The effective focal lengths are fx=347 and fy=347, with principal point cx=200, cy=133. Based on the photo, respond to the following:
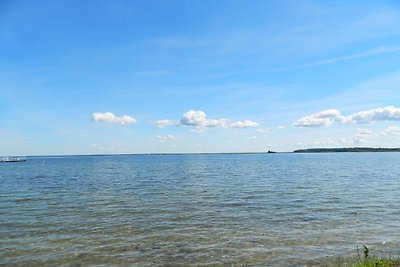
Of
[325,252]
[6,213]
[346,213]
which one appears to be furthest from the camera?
[6,213]

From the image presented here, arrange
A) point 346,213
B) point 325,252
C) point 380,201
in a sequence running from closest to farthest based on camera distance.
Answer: point 325,252, point 346,213, point 380,201

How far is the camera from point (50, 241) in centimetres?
1741

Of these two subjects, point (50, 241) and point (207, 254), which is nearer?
point (207, 254)

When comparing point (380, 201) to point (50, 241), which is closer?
point (50, 241)

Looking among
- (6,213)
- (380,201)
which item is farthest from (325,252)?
(6,213)

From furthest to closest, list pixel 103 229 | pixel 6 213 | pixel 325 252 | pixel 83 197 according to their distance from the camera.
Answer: pixel 83 197
pixel 6 213
pixel 103 229
pixel 325 252

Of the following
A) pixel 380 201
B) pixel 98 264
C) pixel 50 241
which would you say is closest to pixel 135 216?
pixel 50 241

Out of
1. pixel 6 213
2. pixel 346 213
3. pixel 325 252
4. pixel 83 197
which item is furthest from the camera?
pixel 83 197

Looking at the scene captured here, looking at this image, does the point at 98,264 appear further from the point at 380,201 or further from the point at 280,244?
the point at 380,201

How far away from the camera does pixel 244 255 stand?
14664 mm

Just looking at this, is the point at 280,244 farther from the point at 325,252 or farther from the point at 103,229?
the point at 103,229

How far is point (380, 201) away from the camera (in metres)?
28.7

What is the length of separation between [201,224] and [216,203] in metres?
8.66

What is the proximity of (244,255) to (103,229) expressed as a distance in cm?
900
